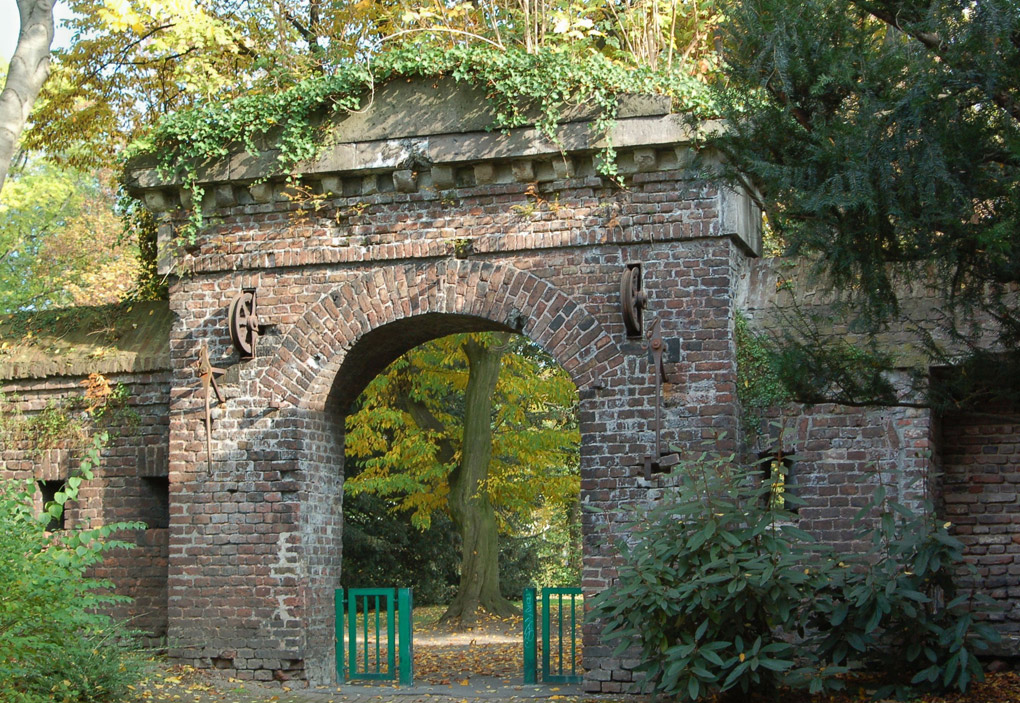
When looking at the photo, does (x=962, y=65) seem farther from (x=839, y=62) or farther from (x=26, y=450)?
(x=26, y=450)

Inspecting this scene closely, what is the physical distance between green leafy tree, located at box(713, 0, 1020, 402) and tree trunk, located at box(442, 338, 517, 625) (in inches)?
407

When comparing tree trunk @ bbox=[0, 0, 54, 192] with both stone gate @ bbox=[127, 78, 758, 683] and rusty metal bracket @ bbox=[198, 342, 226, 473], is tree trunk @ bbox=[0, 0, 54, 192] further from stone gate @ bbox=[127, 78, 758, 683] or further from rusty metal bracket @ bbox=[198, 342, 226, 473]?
rusty metal bracket @ bbox=[198, 342, 226, 473]

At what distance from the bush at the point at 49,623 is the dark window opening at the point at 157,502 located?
73.6 inches

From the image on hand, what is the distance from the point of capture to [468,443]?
55.5 ft

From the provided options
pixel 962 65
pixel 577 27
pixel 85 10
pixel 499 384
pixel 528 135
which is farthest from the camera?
pixel 499 384

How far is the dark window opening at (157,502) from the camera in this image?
1095 cm

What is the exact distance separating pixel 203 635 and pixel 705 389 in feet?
15.9

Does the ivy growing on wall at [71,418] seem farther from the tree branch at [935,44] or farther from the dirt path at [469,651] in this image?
the tree branch at [935,44]

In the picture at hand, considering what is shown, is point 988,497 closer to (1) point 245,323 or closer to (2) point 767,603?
(2) point 767,603

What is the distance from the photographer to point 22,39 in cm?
1084

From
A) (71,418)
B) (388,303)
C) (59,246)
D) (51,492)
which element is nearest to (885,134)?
(388,303)

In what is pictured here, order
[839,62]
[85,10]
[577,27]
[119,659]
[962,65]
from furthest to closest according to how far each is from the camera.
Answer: [85,10] → [577,27] → [119,659] → [839,62] → [962,65]

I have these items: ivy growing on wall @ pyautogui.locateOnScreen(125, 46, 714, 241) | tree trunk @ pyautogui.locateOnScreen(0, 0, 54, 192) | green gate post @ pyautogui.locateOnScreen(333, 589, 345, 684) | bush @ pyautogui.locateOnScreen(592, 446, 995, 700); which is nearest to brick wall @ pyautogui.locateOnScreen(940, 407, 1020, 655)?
bush @ pyautogui.locateOnScreen(592, 446, 995, 700)

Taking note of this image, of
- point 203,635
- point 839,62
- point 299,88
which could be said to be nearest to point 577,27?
point 299,88
